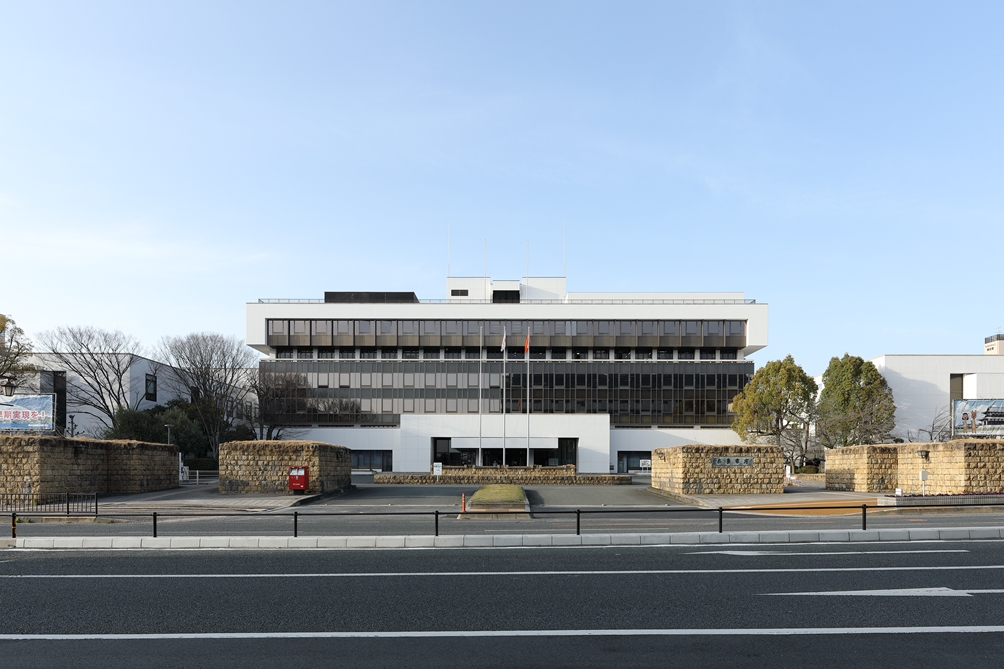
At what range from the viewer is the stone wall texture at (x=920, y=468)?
3278 centimetres

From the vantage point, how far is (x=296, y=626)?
948 centimetres

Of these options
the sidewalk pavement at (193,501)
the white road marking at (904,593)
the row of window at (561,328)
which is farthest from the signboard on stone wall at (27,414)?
the white road marking at (904,593)

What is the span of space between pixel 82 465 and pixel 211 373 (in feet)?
113

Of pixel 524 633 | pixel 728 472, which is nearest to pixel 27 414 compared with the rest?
pixel 728 472

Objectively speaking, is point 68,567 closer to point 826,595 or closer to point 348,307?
point 826,595

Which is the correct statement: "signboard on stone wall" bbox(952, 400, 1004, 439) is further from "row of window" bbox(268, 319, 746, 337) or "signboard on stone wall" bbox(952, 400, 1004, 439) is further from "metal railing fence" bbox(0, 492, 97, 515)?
"metal railing fence" bbox(0, 492, 97, 515)

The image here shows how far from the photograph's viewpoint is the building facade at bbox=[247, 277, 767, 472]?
7300 centimetres

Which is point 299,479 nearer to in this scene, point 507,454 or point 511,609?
point 511,609

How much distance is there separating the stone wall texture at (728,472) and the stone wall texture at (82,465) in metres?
26.2

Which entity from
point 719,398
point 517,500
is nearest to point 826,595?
point 517,500

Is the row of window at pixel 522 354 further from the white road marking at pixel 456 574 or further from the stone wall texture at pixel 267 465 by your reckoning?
the white road marking at pixel 456 574

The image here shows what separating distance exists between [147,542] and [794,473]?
5281 centimetres

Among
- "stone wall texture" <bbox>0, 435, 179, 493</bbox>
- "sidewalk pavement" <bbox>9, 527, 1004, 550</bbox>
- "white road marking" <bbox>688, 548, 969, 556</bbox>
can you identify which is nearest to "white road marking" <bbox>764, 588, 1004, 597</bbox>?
"white road marking" <bbox>688, 548, 969, 556</bbox>

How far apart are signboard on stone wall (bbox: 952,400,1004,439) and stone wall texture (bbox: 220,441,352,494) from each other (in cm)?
3709
